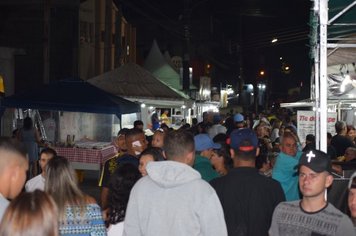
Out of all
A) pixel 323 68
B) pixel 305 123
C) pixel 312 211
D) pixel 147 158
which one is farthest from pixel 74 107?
pixel 312 211

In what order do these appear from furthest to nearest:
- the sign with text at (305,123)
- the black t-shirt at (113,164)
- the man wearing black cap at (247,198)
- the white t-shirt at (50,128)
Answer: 1. the white t-shirt at (50,128)
2. the sign with text at (305,123)
3. the black t-shirt at (113,164)
4. the man wearing black cap at (247,198)

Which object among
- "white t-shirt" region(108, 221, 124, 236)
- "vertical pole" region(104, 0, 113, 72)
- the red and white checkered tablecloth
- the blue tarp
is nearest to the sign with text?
the blue tarp

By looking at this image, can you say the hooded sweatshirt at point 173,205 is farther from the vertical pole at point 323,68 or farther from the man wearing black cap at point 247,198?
the vertical pole at point 323,68

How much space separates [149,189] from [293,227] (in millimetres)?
1097

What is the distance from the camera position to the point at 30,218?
2613 millimetres

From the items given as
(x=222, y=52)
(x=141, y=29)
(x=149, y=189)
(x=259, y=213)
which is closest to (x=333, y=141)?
(x=259, y=213)

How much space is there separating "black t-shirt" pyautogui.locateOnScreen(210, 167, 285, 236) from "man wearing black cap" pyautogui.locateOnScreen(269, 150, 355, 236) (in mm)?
479

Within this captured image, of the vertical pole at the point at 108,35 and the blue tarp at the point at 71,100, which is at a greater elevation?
the vertical pole at the point at 108,35

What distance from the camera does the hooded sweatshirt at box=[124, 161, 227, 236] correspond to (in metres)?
3.82

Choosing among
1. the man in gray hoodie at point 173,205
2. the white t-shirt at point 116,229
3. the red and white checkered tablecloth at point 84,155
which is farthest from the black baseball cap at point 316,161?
the red and white checkered tablecloth at point 84,155

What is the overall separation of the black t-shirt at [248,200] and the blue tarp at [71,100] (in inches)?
349

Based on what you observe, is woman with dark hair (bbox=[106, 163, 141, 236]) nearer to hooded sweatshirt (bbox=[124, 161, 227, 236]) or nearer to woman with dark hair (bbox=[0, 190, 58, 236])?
hooded sweatshirt (bbox=[124, 161, 227, 236])

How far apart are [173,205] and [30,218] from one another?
1453 millimetres

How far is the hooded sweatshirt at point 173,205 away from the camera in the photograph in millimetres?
3824
